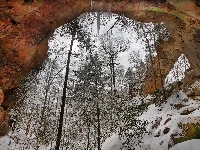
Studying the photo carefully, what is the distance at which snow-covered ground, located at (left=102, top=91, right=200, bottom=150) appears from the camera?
14372 millimetres

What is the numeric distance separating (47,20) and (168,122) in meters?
11.6

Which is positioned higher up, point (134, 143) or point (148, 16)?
point (148, 16)

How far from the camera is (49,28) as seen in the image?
1118 cm

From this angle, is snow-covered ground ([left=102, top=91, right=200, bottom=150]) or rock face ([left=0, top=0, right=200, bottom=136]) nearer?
rock face ([left=0, top=0, right=200, bottom=136])

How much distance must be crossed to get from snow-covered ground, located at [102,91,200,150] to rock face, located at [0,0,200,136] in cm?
453

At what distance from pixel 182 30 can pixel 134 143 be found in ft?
34.7

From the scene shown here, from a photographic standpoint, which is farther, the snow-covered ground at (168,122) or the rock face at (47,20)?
the snow-covered ground at (168,122)

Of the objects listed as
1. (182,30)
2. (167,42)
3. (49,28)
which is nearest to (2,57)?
(49,28)

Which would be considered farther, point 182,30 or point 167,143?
point 167,143

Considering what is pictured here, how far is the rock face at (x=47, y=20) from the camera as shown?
26.0 ft

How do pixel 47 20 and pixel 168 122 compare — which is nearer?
pixel 47 20

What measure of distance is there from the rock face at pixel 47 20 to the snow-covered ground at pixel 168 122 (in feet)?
14.9

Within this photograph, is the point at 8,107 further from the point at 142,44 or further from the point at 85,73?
the point at 142,44

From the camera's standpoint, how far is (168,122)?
55.0 feet
